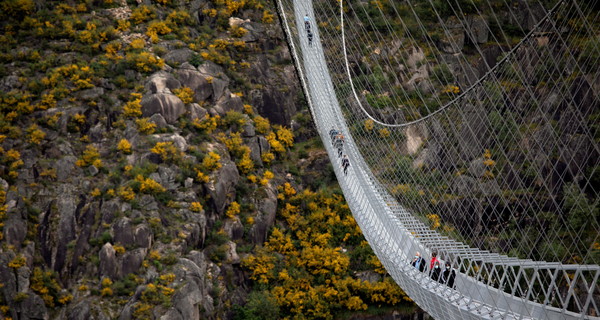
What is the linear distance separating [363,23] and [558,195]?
8.04 meters

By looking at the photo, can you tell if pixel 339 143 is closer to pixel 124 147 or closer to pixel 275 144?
pixel 275 144

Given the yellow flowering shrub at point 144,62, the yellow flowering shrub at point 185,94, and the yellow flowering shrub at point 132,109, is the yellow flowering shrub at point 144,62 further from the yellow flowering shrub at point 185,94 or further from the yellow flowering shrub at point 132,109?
the yellow flowering shrub at point 132,109

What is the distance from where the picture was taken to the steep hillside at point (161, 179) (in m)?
14.9

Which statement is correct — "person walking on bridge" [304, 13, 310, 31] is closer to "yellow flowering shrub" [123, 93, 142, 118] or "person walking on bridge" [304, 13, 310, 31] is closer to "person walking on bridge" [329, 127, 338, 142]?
"person walking on bridge" [329, 127, 338, 142]

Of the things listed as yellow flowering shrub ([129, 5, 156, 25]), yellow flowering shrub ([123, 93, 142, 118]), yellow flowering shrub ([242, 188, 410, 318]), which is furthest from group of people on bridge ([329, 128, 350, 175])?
yellow flowering shrub ([129, 5, 156, 25])

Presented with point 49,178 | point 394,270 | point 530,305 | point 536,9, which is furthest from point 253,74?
point 530,305

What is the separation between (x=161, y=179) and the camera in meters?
16.4

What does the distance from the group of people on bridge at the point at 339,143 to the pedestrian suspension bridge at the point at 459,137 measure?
13 cm

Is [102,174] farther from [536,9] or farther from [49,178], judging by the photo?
[536,9]

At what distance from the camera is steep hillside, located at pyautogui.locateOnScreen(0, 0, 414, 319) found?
14930mm

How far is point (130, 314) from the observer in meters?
14.2

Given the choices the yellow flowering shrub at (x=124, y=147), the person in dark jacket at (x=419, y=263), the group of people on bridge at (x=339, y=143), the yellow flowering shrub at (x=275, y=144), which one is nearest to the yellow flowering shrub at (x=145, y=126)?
the yellow flowering shrub at (x=124, y=147)

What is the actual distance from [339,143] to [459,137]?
272 centimetres

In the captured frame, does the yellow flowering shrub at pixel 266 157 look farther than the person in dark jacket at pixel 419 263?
Yes
